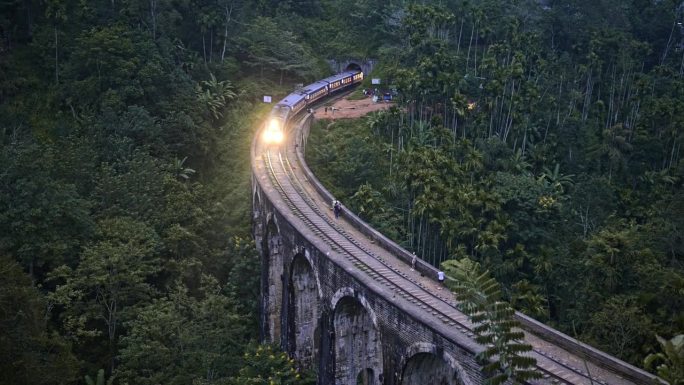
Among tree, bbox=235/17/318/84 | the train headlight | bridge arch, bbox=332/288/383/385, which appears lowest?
bridge arch, bbox=332/288/383/385

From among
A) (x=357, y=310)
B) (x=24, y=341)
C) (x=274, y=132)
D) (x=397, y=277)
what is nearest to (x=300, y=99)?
(x=274, y=132)

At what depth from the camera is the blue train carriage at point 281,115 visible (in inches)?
2534

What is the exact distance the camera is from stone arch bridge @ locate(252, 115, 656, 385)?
1040 inches

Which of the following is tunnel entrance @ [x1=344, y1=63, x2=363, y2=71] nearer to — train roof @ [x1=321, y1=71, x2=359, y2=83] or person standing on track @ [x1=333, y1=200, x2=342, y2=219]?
train roof @ [x1=321, y1=71, x2=359, y2=83]

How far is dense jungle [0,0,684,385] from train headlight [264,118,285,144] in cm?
187

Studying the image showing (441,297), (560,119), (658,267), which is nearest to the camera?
(441,297)

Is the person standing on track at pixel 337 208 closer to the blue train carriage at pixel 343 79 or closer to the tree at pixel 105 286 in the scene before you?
the tree at pixel 105 286

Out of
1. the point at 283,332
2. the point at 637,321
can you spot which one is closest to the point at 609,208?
the point at 637,321

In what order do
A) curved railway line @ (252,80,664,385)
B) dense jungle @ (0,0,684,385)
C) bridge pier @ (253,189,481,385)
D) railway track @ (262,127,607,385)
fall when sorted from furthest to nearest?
dense jungle @ (0,0,684,385)
bridge pier @ (253,189,481,385)
railway track @ (262,127,607,385)
curved railway line @ (252,80,664,385)

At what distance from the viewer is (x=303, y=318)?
44.2 metres

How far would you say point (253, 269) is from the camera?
48125mm

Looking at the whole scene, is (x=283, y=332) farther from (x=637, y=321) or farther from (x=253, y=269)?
(x=637, y=321)

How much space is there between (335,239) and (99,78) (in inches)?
1208

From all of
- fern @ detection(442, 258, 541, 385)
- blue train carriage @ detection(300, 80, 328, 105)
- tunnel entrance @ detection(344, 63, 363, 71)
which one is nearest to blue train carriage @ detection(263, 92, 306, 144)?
blue train carriage @ detection(300, 80, 328, 105)
